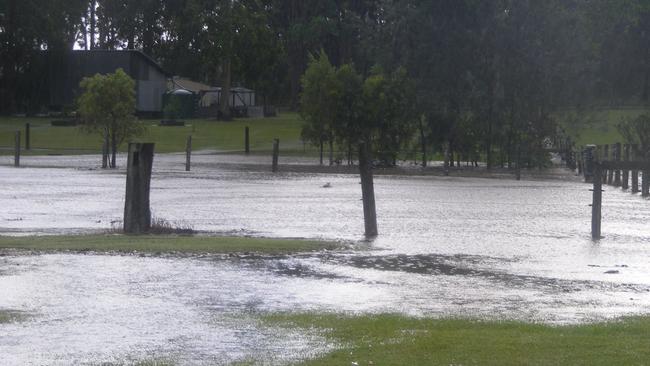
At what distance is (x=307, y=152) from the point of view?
2264 inches

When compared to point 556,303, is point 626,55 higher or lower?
higher

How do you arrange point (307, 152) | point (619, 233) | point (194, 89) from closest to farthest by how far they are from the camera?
point (619, 233), point (307, 152), point (194, 89)

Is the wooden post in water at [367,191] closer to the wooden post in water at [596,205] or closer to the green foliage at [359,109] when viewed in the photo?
the wooden post in water at [596,205]

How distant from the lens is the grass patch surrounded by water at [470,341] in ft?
29.7

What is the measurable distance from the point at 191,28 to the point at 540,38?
45.0 m

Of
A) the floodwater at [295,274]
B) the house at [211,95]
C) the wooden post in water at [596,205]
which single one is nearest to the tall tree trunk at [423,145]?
the floodwater at [295,274]

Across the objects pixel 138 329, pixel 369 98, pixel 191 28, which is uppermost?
pixel 191 28

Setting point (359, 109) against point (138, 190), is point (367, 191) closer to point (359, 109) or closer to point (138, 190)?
point (138, 190)

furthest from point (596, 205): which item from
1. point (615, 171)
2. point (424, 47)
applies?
point (424, 47)

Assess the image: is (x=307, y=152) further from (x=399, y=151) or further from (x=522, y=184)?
(x=522, y=184)

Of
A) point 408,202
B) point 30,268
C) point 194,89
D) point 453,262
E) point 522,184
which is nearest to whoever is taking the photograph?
point 30,268

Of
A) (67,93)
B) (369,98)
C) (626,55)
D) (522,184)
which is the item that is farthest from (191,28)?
(522,184)

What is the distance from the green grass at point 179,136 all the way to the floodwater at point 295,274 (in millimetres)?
27587

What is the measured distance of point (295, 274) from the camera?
1451 cm
